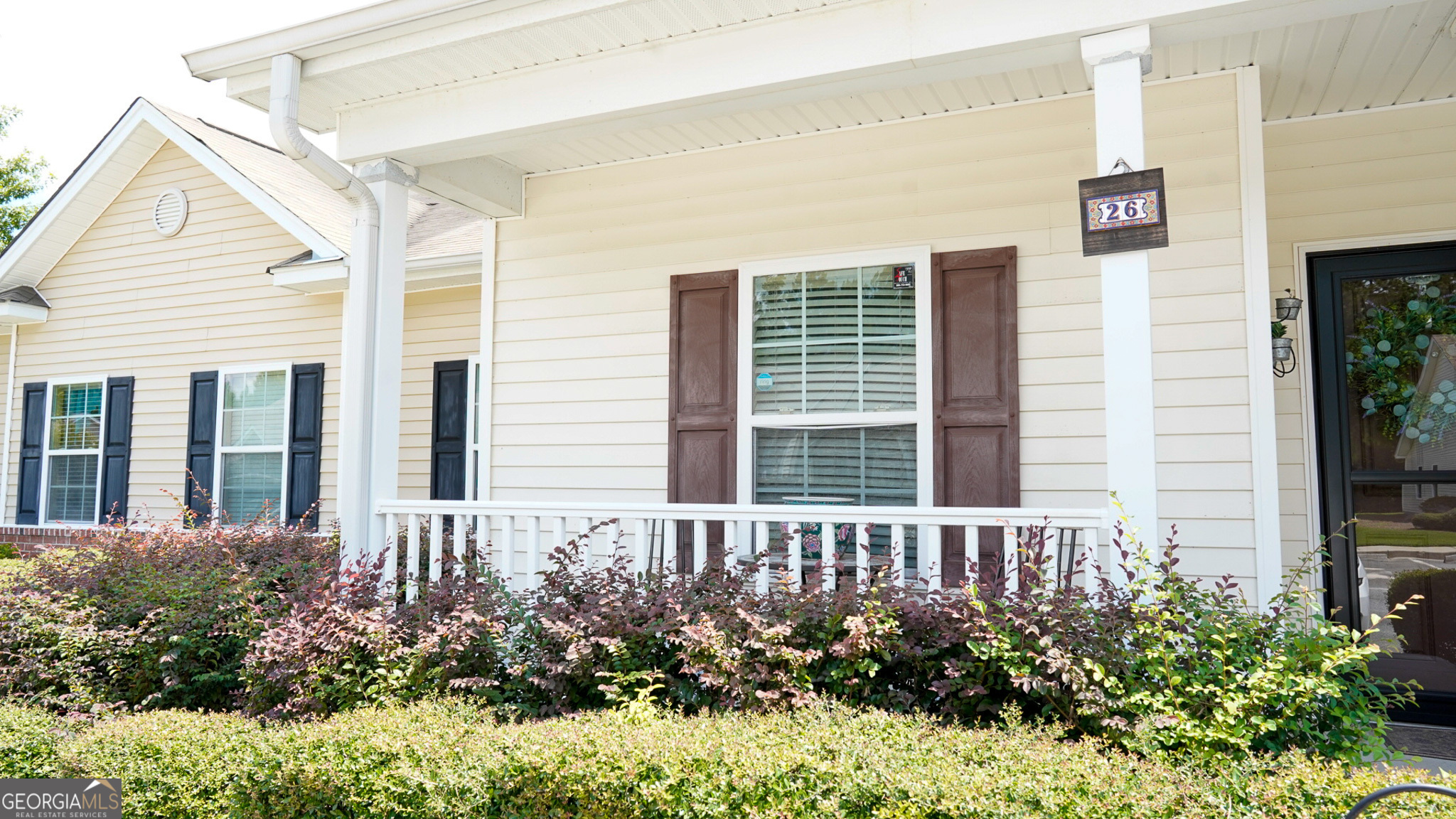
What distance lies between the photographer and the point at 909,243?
16.4ft

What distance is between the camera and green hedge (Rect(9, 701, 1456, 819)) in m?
2.38

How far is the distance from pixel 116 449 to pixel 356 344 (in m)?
6.39

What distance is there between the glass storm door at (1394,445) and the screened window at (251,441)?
838cm

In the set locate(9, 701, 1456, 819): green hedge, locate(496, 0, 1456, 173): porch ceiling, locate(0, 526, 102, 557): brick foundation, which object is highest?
locate(496, 0, 1456, 173): porch ceiling

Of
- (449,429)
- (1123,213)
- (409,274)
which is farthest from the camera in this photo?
(449,429)

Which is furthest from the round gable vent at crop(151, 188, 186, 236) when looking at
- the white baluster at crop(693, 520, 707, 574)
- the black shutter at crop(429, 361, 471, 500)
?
the white baluster at crop(693, 520, 707, 574)

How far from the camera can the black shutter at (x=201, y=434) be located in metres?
9.02

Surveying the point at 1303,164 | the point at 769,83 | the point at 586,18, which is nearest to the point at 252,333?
the point at 586,18

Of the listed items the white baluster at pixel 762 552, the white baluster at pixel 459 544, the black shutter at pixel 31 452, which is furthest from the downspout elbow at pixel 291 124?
the black shutter at pixel 31 452

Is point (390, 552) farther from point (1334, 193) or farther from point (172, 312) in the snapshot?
point (172, 312)

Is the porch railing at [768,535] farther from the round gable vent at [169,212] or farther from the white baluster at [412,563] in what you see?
the round gable vent at [169,212]

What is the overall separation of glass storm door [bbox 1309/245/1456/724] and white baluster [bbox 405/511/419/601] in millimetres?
4476

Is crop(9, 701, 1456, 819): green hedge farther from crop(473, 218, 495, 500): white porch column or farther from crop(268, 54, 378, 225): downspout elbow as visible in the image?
crop(268, 54, 378, 225): downspout elbow

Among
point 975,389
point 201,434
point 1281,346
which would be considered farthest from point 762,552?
point 201,434
